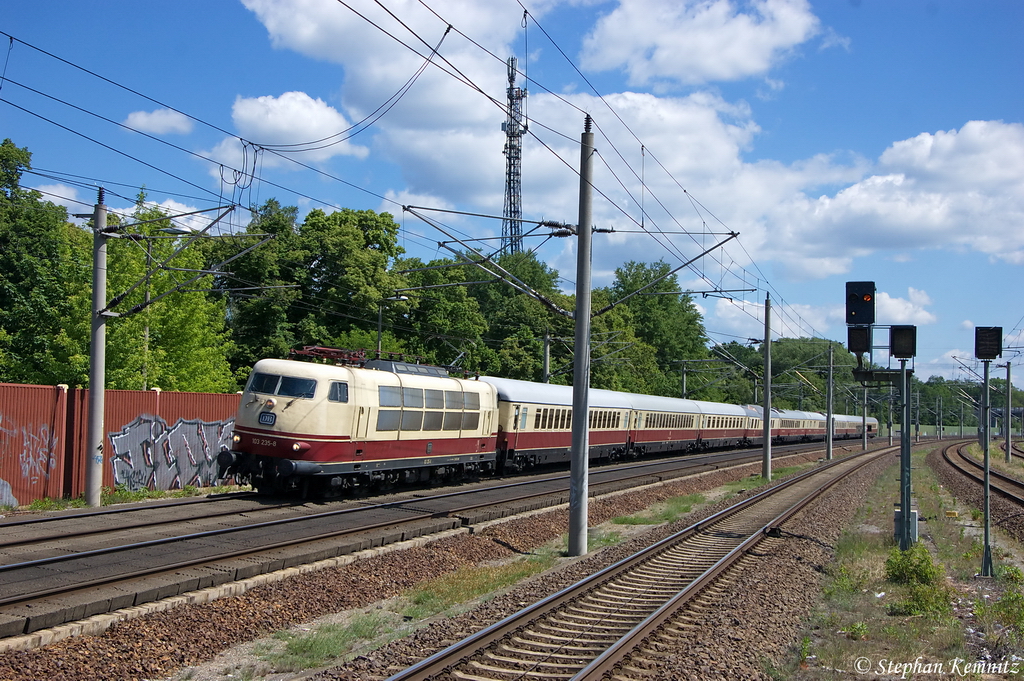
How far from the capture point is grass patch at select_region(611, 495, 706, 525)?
20.7 meters

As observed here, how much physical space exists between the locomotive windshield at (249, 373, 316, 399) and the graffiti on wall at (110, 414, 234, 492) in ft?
15.1

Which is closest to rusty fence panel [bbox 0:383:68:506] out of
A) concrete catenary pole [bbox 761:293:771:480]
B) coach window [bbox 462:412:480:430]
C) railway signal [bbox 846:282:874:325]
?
coach window [bbox 462:412:480:430]

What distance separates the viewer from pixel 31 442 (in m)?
18.4

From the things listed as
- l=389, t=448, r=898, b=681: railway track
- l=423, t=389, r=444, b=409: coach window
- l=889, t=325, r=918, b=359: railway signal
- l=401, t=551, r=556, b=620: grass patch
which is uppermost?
l=889, t=325, r=918, b=359: railway signal

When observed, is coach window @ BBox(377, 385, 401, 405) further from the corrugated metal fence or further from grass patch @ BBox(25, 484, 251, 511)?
the corrugated metal fence

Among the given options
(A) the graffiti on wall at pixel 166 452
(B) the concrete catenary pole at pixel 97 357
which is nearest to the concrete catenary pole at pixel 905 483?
(B) the concrete catenary pole at pixel 97 357

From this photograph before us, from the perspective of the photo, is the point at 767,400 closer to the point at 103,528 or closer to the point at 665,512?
the point at 665,512

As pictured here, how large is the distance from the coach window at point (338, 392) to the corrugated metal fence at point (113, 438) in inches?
220

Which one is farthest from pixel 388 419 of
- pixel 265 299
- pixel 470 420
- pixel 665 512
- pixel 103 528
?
pixel 265 299

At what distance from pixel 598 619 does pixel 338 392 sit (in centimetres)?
1023

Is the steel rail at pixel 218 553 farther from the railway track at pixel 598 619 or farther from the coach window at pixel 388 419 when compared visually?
the railway track at pixel 598 619

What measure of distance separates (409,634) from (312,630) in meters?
1.33

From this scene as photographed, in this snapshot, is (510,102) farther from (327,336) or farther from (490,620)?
(490,620)

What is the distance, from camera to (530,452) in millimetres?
30531
